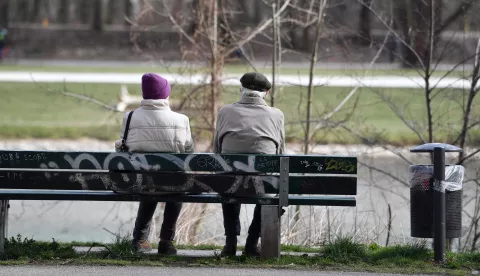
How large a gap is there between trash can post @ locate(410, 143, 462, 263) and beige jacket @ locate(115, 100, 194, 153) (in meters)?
1.83

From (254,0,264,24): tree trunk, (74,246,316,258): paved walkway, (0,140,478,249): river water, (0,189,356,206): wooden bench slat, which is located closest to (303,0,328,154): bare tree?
(0,140,478,249): river water

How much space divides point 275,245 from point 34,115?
19.2 meters

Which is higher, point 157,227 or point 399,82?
point 399,82

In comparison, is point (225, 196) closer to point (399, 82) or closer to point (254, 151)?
point (254, 151)

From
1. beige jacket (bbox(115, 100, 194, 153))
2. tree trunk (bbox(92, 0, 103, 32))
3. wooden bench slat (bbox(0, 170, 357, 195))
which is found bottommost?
wooden bench slat (bbox(0, 170, 357, 195))

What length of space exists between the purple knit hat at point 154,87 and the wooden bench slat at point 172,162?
0.50 meters

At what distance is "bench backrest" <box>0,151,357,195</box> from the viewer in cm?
640

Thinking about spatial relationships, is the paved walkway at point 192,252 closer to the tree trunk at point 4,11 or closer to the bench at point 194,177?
the bench at point 194,177

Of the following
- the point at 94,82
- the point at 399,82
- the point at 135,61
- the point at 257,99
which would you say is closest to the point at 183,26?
the point at 257,99

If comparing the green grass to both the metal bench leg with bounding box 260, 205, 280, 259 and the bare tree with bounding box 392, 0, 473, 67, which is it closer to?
the metal bench leg with bounding box 260, 205, 280, 259

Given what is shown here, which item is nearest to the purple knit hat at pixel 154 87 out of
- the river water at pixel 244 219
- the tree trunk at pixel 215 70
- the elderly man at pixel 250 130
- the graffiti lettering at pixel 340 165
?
the elderly man at pixel 250 130

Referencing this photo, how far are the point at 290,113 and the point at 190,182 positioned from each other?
21.5 ft

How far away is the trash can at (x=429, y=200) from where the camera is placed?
675 cm

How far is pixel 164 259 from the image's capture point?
655 centimetres
